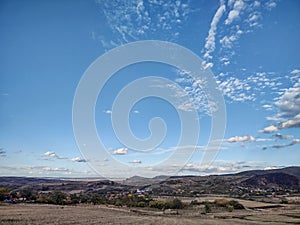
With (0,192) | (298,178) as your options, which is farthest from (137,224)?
(298,178)

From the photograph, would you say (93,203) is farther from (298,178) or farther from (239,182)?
(298,178)

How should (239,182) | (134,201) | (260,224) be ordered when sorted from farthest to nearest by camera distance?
1. (239,182)
2. (134,201)
3. (260,224)

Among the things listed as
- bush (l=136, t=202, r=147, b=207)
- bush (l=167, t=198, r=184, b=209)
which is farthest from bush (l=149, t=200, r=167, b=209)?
bush (l=136, t=202, r=147, b=207)

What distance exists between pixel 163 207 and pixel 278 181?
460ft

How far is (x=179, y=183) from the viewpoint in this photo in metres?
191

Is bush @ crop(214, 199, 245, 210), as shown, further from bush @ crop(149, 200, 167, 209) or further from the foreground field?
the foreground field

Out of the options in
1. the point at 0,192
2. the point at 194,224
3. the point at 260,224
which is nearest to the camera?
→ the point at 194,224

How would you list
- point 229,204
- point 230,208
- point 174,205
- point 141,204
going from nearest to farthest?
1. point 230,208
2. point 174,205
3. point 141,204
4. point 229,204

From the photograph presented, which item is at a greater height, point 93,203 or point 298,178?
point 298,178

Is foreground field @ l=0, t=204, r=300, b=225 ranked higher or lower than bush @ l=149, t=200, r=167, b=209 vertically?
lower

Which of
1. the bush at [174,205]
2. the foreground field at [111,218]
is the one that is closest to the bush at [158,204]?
the bush at [174,205]

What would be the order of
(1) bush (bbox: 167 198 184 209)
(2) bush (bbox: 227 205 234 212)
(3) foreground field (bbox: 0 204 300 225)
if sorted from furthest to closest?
(1) bush (bbox: 167 198 184 209) → (2) bush (bbox: 227 205 234 212) → (3) foreground field (bbox: 0 204 300 225)

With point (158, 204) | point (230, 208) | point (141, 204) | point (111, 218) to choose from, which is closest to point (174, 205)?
point (158, 204)

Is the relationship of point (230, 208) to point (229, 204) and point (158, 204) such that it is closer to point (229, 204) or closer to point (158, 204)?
point (229, 204)
